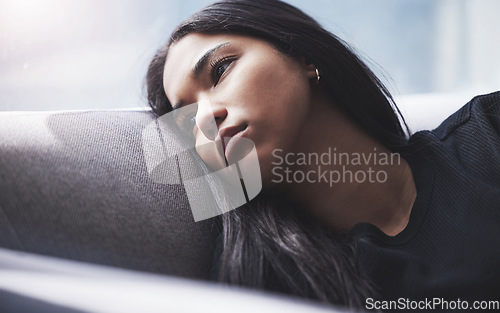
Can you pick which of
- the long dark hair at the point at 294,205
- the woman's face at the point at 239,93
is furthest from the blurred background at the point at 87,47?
the woman's face at the point at 239,93

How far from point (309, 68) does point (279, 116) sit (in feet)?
0.45

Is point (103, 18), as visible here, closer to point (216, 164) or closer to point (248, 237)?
point (216, 164)

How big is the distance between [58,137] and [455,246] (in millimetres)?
544

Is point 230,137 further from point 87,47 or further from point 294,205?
point 87,47

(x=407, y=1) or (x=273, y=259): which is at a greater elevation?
(x=407, y=1)

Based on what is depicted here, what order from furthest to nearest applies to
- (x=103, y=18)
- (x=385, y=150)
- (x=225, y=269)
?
(x=103, y=18) < (x=385, y=150) < (x=225, y=269)

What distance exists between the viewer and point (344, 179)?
640 millimetres

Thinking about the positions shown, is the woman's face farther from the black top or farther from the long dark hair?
the black top

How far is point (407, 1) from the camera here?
1414 mm

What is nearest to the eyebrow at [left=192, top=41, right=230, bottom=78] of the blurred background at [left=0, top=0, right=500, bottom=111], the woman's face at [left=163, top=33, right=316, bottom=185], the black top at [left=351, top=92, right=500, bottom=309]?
the woman's face at [left=163, top=33, right=316, bottom=185]

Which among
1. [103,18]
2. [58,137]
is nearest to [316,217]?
[58,137]

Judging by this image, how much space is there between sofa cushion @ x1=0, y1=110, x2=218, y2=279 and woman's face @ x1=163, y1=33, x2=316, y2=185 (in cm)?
10

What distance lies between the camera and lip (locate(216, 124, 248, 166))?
550mm

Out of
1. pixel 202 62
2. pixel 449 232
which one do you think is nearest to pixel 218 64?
pixel 202 62
